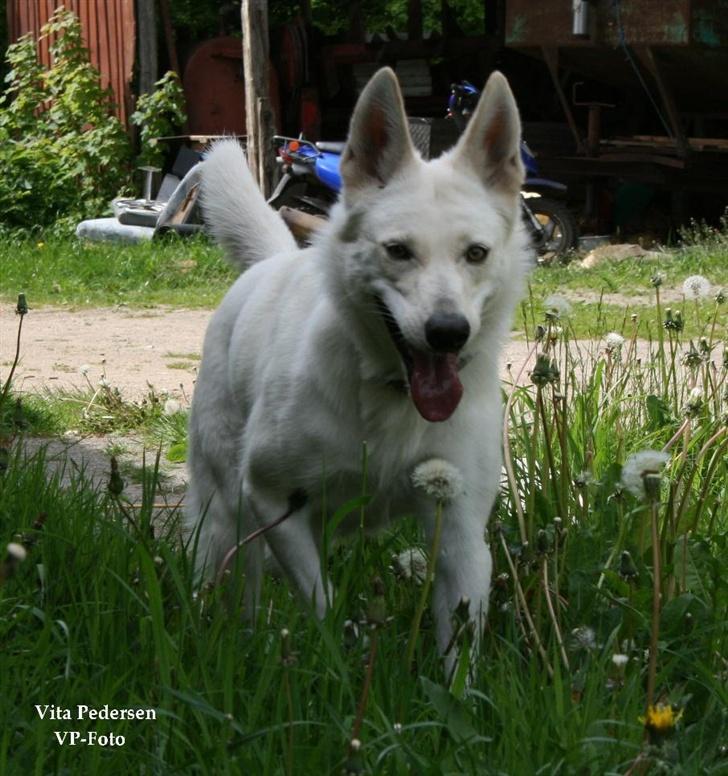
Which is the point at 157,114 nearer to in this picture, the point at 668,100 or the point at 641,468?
the point at 668,100

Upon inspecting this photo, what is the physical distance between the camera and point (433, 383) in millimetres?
3113

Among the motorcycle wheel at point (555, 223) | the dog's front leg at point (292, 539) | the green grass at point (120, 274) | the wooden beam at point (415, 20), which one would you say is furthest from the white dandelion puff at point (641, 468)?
the wooden beam at point (415, 20)

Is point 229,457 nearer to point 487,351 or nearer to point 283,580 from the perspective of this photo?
point 283,580

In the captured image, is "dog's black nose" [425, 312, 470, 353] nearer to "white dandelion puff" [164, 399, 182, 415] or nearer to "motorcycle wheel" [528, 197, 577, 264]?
"white dandelion puff" [164, 399, 182, 415]

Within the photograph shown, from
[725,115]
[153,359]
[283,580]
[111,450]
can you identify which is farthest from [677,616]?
[725,115]

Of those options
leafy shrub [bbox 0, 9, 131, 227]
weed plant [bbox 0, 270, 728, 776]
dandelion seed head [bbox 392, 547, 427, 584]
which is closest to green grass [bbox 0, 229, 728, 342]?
leafy shrub [bbox 0, 9, 131, 227]

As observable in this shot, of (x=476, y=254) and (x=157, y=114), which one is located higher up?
(x=476, y=254)

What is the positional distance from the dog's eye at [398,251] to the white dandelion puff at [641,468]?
819mm

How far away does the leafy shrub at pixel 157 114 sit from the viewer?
1436 cm

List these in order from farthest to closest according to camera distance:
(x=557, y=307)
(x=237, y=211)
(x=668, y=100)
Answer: (x=668, y=100) → (x=237, y=211) → (x=557, y=307)

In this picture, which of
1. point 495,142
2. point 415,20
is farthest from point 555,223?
point 495,142

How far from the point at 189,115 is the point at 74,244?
10.9 feet

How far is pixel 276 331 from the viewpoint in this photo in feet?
11.9

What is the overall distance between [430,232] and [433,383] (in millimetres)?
341
